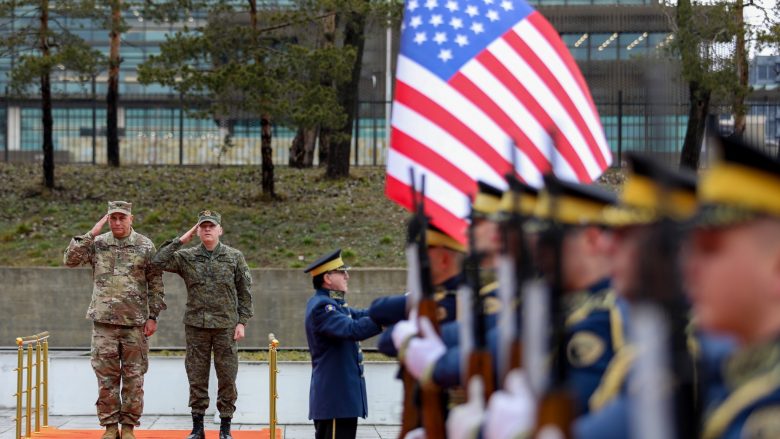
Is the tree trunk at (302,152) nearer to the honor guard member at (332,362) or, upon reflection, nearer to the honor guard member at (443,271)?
the honor guard member at (332,362)

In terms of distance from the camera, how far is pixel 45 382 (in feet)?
39.3

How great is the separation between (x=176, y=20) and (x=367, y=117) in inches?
219

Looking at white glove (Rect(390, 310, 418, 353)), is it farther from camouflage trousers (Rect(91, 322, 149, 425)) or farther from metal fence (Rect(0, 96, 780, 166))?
metal fence (Rect(0, 96, 780, 166))

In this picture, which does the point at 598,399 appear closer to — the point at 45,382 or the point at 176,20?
the point at 45,382

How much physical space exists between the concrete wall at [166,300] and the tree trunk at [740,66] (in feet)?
20.0

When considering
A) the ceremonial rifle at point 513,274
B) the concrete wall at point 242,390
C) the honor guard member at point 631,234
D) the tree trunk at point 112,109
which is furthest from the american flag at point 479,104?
the tree trunk at point 112,109

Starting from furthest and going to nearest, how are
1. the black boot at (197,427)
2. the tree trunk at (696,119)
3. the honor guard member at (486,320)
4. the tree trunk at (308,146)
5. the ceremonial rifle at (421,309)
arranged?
the tree trunk at (308,146), the tree trunk at (696,119), the black boot at (197,427), the ceremonial rifle at (421,309), the honor guard member at (486,320)

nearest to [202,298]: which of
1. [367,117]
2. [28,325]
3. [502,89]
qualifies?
[502,89]

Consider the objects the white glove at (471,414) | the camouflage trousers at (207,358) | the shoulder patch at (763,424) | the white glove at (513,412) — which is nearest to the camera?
the shoulder patch at (763,424)

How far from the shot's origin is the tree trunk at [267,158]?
2112 cm

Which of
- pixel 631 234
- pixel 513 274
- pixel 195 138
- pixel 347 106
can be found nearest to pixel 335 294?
pixel 513 274

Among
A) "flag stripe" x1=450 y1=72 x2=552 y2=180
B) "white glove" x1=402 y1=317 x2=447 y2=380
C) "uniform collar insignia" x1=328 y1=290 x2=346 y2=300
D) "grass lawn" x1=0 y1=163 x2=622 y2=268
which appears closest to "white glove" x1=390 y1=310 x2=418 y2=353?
"white glove" x1=402 y1=317 x2=447 y2=380

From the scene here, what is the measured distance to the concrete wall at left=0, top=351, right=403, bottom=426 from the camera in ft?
42.3

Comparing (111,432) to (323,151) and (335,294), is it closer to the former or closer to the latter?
(335,294)
